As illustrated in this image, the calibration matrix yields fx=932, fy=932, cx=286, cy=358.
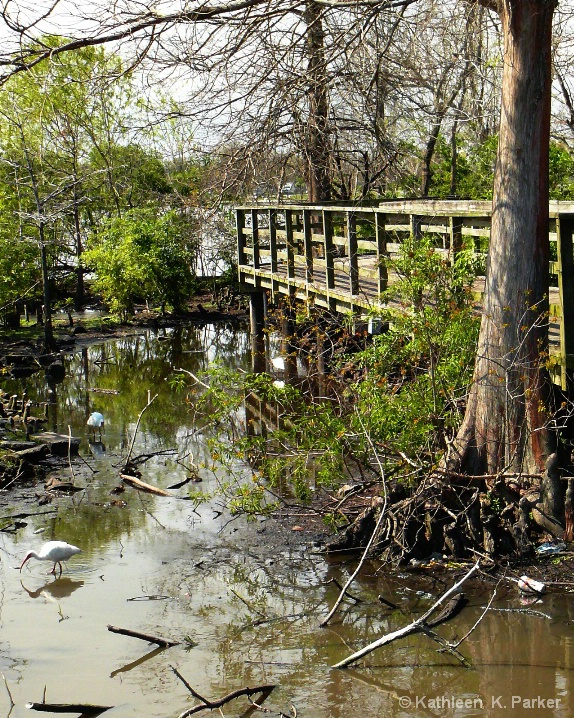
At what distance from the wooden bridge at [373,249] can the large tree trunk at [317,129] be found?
72 cm

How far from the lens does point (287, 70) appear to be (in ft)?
35.3

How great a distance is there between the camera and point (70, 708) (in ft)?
19.3

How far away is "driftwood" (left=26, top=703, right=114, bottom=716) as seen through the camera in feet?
19.0

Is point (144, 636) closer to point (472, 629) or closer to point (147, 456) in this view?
point (472, 629)

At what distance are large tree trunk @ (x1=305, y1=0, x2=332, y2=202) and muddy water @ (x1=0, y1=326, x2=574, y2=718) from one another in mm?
5275

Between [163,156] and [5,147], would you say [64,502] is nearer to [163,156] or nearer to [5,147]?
[5,147]

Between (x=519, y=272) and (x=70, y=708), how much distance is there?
17.1 ft

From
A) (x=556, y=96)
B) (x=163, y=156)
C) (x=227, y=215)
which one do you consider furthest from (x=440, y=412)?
(x=163, y=156)

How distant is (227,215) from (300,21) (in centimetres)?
1478

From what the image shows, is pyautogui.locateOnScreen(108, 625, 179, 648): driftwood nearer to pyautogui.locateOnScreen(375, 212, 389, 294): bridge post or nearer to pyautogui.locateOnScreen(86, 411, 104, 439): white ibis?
pyautogui.locateOnScreen(375, 212, 389, 294): bridge post

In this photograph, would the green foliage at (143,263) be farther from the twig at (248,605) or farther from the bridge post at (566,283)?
the bridge post at (566,283)

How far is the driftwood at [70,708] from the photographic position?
579 centimetres

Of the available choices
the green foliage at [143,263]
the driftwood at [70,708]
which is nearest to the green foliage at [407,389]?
the driftwood at [70,708]

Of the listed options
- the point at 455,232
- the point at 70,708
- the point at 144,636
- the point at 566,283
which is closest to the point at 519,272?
the point at 566,283
